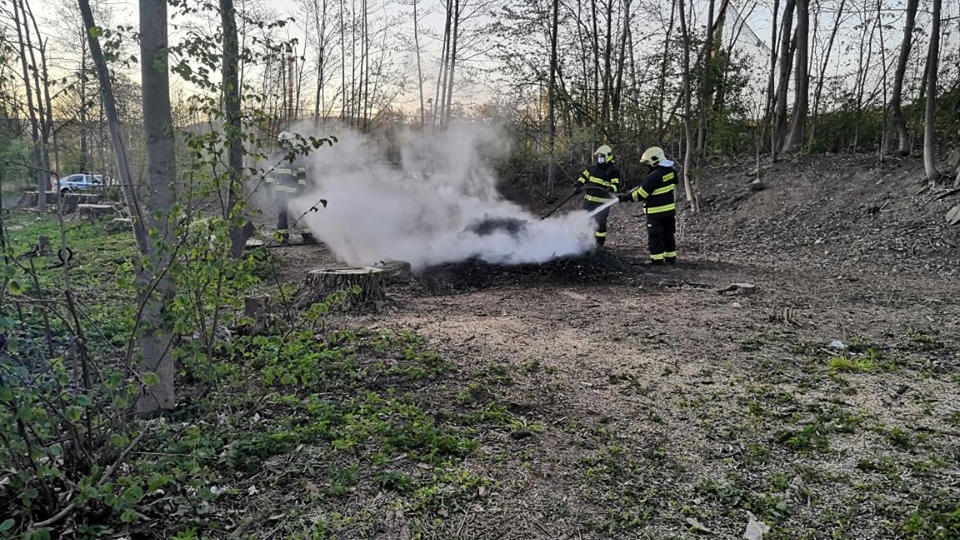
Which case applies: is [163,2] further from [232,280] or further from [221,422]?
[221,422]

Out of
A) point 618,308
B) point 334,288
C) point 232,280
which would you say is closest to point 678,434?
point 232,280

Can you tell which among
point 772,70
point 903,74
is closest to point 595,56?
point 772,70

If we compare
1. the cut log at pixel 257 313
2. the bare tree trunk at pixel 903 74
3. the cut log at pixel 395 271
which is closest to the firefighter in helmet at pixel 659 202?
the cut log at pixel 395 271

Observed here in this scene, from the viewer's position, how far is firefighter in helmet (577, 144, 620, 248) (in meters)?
10.9

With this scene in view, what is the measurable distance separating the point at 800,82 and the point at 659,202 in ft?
30.3

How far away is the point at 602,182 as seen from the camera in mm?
10922

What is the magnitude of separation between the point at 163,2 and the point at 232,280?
1693 millimetres

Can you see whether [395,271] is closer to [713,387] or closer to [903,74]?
[713,387]

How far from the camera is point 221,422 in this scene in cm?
370

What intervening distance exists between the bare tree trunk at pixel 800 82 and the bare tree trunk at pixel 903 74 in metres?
2.34

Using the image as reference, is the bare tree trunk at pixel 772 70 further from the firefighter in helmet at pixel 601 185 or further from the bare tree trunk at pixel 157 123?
the bare tree trunk at pixel 157 123

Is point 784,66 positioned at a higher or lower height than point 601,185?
higher

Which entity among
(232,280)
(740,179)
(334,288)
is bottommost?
(334,288)

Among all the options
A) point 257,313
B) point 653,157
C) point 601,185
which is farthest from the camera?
point 601,185
